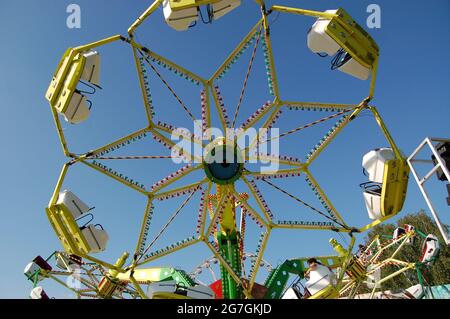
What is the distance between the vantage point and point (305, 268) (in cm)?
1559

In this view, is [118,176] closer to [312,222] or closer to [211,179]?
[211,179]

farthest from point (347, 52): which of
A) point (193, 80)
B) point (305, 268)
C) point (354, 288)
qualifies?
point (354, 288)

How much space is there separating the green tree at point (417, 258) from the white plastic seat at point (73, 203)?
3804 cm

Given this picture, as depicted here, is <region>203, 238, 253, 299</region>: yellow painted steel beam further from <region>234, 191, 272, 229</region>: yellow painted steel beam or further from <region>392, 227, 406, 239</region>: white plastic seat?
<region>392, 227, 406, 239</region>: white plastic seat

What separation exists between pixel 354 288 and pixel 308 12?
49.8 feet

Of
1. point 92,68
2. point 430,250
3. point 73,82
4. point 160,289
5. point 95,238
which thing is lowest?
point 430,250

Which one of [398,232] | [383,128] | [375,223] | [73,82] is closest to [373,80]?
[383,128]

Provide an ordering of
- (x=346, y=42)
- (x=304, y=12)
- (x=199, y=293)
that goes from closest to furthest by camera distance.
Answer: (x=346, y=42), (x=304, y=12), (x=199, y=293)

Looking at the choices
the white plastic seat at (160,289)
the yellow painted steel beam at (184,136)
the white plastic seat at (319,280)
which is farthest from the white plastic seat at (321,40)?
the white plastic seat at (160,289)

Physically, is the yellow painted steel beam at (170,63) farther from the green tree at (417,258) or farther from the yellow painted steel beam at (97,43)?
the green tree at (417,258)

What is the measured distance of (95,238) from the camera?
42.7 ft

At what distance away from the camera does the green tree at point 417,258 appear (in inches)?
1649

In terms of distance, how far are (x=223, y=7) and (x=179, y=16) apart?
184 cm

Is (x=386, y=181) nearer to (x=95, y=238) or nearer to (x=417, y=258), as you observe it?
(x=95, y=238)
